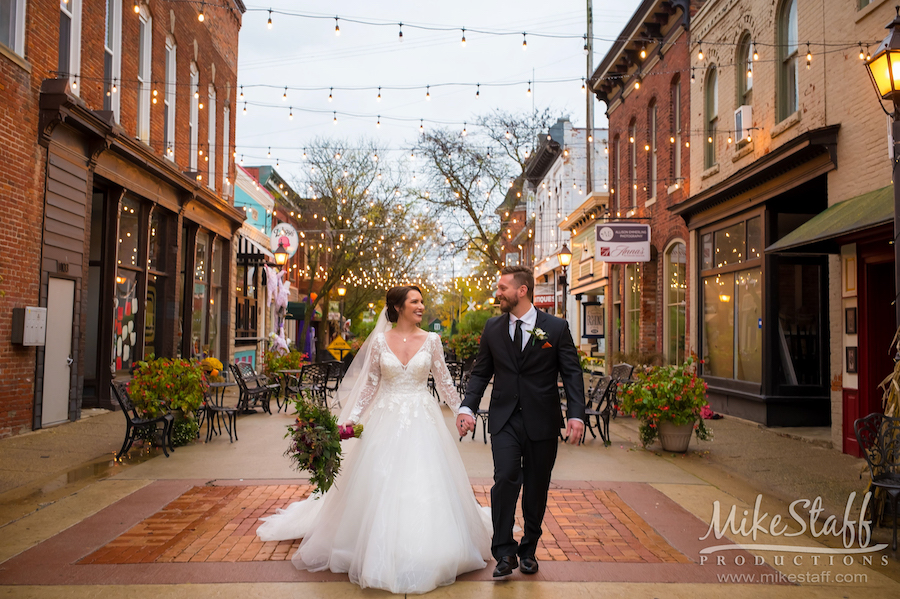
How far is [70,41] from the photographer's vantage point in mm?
12578

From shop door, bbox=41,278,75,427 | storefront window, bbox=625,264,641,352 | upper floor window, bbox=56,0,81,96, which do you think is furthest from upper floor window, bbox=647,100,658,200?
shop door, bbox=41,278,75,427

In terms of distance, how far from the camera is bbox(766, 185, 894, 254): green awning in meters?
8.07

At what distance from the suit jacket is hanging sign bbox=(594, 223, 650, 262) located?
13680 millimetres

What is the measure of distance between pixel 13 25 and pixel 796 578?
1225 cm

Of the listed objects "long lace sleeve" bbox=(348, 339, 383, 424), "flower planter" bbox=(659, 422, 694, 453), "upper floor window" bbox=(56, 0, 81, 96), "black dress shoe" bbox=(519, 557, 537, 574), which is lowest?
"black dress shoe" bbox=(519, 557, 537, 574)

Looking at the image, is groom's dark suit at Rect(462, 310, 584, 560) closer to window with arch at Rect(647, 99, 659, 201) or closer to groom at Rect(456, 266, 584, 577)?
groom at Rect(456, 266, 584, 577)

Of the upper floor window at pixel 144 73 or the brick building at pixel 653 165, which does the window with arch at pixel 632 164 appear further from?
the upper floor window at pixel 144 73

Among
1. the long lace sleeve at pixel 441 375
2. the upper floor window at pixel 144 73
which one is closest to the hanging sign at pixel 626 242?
the upper floor window at pixel 144 73

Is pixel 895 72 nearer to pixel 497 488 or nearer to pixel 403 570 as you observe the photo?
pixel 497 488

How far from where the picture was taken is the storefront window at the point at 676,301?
17.7 m

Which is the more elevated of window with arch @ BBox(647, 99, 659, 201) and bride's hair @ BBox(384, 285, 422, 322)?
window with arch @ BBox(647, 99, 659, 201)

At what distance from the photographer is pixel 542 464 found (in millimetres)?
4883

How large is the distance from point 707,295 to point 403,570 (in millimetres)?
12985

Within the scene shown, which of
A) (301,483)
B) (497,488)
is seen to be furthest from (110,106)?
(497,488)
